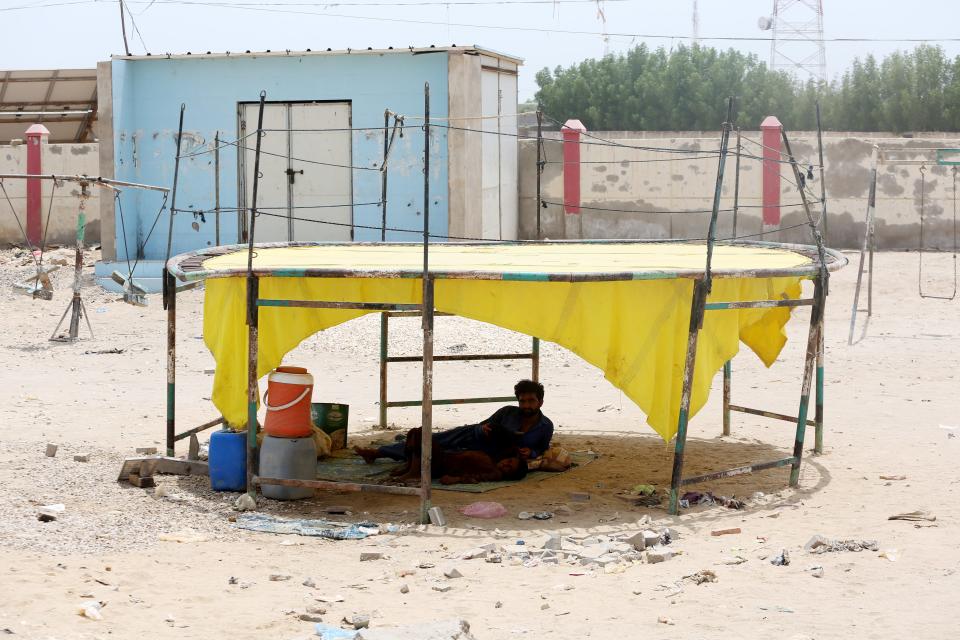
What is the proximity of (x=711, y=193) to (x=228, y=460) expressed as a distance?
14756 millimetres

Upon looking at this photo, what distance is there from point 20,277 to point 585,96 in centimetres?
2751

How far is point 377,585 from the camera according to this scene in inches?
241

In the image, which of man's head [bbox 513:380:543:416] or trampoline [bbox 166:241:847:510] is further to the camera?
man's head [bbox 513:380:543:416]

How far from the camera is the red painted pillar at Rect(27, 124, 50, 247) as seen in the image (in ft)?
75.6

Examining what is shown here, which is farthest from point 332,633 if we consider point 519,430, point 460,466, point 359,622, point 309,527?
point 519,430

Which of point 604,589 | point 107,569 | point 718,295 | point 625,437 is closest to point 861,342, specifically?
point 625,437

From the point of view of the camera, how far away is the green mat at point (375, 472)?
834cm

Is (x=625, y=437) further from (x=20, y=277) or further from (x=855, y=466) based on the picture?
(x=20, y=277)

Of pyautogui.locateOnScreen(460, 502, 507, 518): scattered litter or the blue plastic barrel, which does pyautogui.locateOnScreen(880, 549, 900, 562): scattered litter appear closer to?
pyautogui.locateOnScreen(460, 502, 507, 518): scattered litter

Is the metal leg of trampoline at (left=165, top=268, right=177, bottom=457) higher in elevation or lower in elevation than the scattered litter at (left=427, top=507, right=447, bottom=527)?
higher

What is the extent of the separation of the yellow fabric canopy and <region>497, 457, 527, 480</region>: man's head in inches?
55.0

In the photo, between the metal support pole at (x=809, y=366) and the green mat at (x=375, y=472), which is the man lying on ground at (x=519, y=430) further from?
the metal support pole at (x=809, y=366)

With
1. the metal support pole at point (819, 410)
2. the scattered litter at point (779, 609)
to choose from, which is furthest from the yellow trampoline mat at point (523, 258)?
the scattered litter at point (779, 609)

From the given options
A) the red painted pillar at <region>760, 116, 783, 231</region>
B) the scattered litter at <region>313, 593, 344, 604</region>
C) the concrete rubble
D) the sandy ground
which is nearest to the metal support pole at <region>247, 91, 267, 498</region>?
the sandy ground
